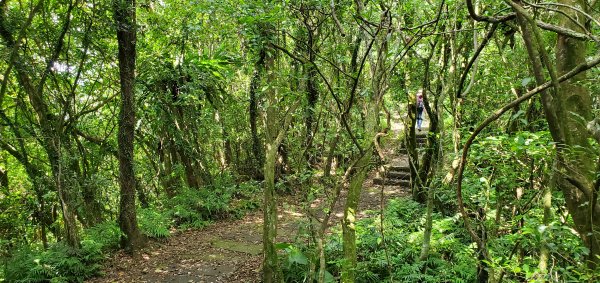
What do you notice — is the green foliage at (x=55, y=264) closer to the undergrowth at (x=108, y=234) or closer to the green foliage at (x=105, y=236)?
the undergrowth at (x=108, y=234)

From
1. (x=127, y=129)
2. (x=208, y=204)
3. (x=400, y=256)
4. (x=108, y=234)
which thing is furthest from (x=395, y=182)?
(x=108, y=234)

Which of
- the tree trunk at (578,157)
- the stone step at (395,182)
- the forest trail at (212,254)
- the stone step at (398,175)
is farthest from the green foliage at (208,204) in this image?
the tree trunk at (578,157)

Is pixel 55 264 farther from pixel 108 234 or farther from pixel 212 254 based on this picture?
pixel 212 254

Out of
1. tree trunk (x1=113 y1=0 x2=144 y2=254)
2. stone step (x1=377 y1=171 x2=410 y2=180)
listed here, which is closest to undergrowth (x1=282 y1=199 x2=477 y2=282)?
tree trunk (x1=113 y1=0 x2=144 y2=254)

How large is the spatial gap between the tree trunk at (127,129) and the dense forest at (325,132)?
3cm

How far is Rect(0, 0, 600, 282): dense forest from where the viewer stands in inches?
100.0

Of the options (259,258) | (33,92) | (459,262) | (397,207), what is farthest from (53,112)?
(459,262)

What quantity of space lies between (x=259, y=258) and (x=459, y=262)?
13.4 ft

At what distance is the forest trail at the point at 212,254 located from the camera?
6991 mm

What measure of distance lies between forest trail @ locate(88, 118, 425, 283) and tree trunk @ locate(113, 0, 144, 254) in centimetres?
45

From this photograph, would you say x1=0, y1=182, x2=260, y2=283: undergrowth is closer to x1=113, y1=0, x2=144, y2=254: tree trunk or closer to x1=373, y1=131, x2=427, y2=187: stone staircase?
x1=113, y1=0, x2=144, y2=254: tree trunk

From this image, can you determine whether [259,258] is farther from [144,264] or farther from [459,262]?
[459,262]

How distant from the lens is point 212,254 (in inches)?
323

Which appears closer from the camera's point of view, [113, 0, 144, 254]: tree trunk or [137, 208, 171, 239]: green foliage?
[113, 0, 144, 254]: tree trunk
